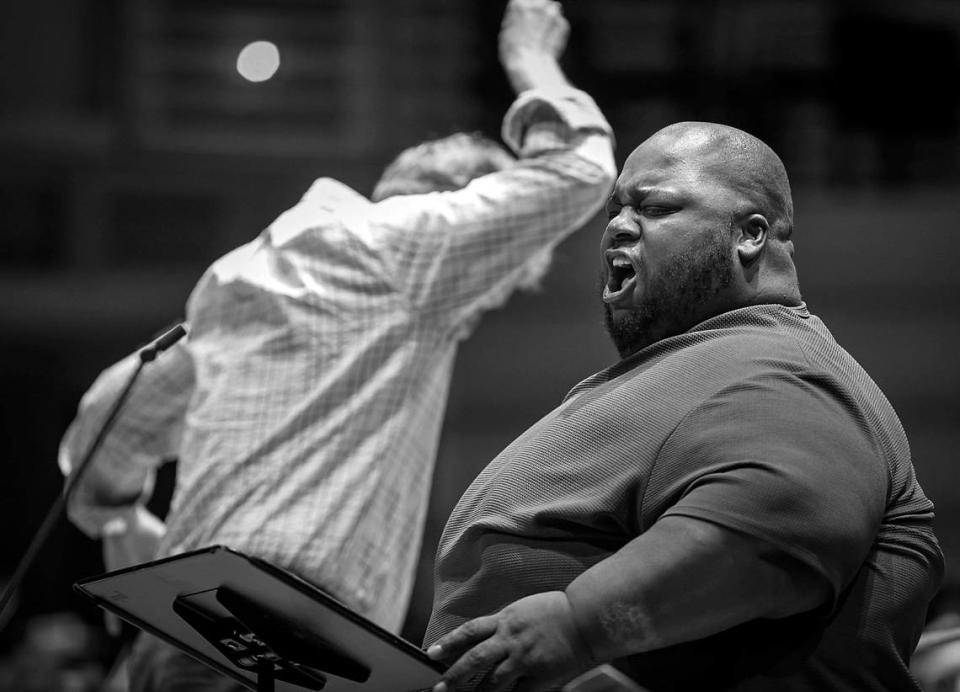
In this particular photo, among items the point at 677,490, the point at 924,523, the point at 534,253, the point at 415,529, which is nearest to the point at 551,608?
the point at 677,490

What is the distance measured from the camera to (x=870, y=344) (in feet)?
16.8

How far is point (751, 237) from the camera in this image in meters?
1.35

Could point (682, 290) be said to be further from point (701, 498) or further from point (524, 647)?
point (524, 647)

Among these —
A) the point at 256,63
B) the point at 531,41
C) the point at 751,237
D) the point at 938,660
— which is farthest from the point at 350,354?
the point at 256,63

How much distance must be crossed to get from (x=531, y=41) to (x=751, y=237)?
88cm

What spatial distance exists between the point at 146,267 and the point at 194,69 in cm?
80

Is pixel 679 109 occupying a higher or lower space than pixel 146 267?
higher

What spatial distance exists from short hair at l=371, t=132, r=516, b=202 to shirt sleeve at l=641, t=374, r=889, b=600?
959 millimetres

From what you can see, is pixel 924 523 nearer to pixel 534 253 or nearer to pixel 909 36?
pixel 534 253

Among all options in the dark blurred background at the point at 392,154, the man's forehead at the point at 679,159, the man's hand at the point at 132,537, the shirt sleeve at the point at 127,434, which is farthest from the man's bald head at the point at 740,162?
the dark blurred background at the point at 392,154

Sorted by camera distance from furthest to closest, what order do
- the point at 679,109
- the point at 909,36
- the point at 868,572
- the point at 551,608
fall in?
1. the point at 909,36
2. the point at 679,109
3. the point at 868,572
4. the point at 551,608

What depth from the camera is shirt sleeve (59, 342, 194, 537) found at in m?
2.08

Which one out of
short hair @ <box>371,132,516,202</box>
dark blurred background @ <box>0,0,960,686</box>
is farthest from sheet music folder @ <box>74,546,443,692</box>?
dark blurred background @ <box>0,0,960,686</box>

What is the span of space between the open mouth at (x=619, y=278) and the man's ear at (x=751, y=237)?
0.11 metres
